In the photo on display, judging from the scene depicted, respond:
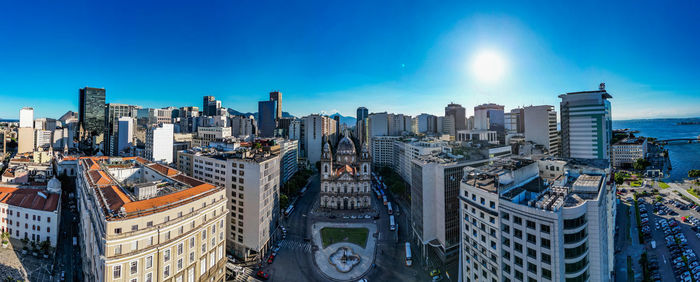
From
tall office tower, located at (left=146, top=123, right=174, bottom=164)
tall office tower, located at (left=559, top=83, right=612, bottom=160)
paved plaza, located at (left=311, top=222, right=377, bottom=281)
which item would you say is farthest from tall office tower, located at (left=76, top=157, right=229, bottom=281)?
tall office tower, located at (left=559, top=83, right=612, bottom=160)

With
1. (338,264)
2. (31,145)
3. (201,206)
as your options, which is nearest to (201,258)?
(201,206)

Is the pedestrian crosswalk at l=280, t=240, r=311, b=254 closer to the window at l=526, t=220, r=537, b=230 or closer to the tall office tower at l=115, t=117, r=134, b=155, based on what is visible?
the window at l=526, t=220, r=537, b=230

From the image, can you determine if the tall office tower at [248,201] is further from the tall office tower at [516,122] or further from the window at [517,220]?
the tall office tower at [516,122]

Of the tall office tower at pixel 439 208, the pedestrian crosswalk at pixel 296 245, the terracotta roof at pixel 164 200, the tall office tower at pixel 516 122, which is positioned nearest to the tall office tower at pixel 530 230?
the tall office tower at pixel 439 208

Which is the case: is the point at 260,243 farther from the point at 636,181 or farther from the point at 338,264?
the point at 636,181

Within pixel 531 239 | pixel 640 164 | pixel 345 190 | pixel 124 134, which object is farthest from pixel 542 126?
pixel 124 134
